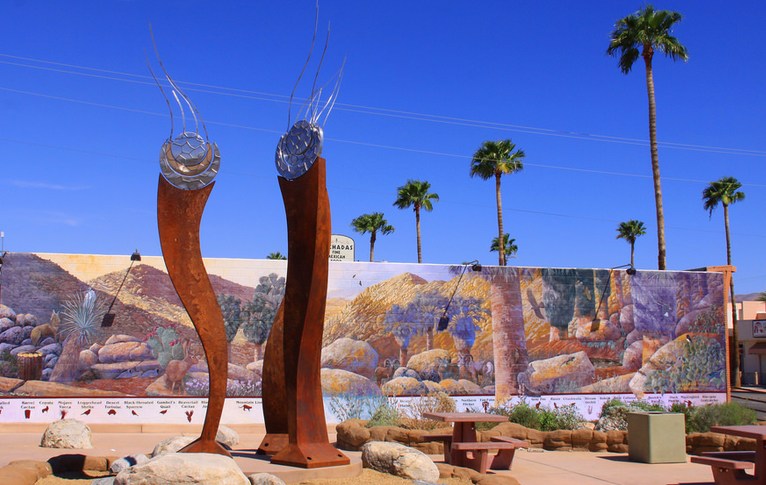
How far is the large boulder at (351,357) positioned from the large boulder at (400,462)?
378 inches

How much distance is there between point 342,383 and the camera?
1995 centimetres

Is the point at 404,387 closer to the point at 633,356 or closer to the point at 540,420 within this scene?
the point at 540,420

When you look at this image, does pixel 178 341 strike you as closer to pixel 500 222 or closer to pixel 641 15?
pixel 641 15

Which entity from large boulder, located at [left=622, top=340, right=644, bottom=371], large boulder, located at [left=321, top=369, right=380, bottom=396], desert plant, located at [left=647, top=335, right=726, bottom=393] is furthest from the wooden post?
desert plant, located at [left=647, top=335, right=726, bottom=393]

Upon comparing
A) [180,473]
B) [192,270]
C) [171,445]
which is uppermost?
[192,270]

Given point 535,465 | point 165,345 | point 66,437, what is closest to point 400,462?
point 535,465

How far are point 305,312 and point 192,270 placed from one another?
1.65 metres

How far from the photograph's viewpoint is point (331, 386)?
19922 mm

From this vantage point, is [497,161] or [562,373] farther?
[497,161]

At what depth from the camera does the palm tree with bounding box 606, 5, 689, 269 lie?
26.7 meters

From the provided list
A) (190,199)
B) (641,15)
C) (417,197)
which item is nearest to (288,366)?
(190,199)

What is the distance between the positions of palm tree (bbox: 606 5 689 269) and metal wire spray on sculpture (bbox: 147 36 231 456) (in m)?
19.1

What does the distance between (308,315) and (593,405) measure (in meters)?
13.8

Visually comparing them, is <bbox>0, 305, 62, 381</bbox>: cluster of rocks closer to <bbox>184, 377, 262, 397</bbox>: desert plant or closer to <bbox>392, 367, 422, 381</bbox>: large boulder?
<bbox>184, 377, 262, 397</bbox>: desert plant
